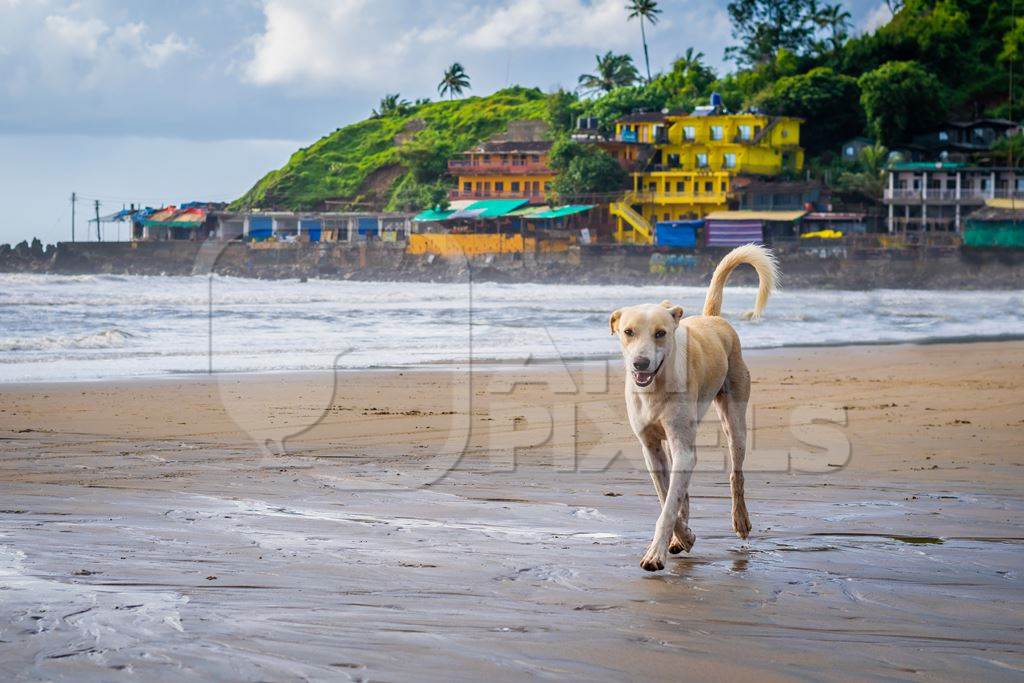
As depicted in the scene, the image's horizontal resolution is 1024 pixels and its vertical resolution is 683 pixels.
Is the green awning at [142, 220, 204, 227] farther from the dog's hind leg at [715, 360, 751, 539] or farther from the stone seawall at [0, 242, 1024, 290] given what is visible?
the dog's hind leg at [715, 360, 751, 539]

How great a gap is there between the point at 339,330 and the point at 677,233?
5079 centimetres

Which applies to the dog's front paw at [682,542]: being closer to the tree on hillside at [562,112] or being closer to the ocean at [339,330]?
the ocean at [339,330]

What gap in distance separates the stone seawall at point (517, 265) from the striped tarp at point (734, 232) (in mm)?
3633

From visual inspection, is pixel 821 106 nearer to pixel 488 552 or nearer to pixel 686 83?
pixel 686 83

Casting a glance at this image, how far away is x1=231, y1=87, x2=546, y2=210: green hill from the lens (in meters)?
107

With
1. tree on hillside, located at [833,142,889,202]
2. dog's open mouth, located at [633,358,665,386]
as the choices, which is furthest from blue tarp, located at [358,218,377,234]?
dog's open mouth, located at [633,358,665,386]

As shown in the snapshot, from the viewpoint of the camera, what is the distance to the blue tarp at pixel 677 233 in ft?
240

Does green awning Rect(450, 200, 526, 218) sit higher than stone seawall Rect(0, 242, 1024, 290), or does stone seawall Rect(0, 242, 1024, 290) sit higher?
green awning Rect(450, 200, 526, 218)

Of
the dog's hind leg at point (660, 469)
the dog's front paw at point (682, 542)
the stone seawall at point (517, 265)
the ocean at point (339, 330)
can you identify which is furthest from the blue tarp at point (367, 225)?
the dog's front paw at point (682, 542)

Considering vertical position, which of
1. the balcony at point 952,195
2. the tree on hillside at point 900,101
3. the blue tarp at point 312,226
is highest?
the tree on hillside at point 900,101

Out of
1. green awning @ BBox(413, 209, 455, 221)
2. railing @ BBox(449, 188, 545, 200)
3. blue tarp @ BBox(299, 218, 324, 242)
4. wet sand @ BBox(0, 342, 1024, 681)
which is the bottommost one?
wet sand @ BBox(0, 342, 1024, 681)

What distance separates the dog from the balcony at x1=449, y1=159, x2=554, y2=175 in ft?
271

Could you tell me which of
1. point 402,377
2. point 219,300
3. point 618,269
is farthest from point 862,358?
point 618,269

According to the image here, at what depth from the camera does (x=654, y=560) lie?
5.19 metres
